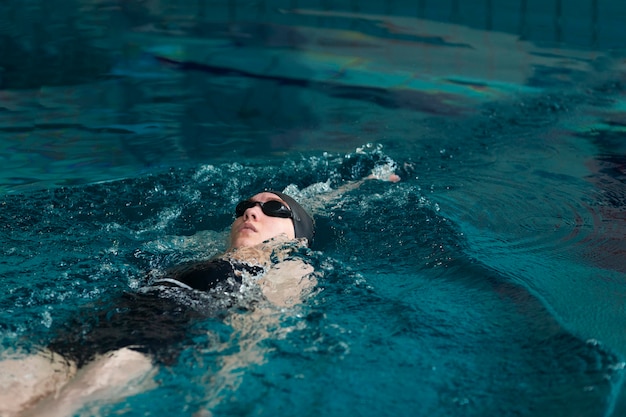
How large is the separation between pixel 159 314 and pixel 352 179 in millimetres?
2544

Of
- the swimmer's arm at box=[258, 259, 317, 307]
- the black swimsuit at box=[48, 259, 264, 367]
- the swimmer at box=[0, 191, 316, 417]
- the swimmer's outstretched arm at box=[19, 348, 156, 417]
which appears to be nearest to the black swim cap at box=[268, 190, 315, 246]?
the swimmer at box=[0, 191, 316, 417]

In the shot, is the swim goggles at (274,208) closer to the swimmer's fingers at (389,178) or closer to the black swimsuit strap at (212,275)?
the black swimsuit strap at (212,275)

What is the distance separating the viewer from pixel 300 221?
4344 millimetres

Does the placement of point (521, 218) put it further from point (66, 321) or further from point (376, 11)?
point (376, 11)

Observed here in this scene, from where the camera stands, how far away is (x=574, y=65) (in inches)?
301

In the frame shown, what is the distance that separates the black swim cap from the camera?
429 centimetres

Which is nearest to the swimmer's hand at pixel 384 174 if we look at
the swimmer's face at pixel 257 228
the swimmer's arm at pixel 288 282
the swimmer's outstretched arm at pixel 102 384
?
the swimmer's face at pixel 257 228

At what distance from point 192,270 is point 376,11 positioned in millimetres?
4735

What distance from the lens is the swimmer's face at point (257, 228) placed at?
4121 millimetres

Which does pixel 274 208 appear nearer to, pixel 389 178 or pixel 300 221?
pixel 300 221

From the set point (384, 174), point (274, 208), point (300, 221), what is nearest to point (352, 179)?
point (384, 174)

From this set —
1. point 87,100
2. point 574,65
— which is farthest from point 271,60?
point 574,65

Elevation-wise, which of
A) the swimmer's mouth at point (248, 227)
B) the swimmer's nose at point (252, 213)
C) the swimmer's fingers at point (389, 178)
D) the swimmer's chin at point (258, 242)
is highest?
the swimmer's nose at point (252, 213)

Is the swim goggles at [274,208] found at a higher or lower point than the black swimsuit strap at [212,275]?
higher
